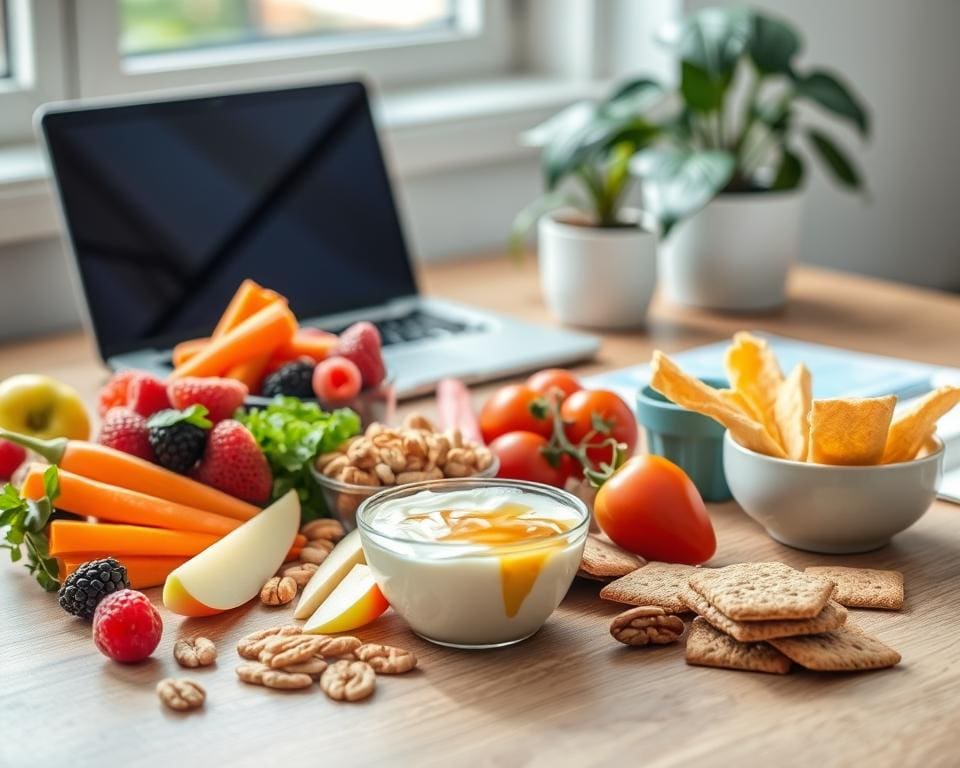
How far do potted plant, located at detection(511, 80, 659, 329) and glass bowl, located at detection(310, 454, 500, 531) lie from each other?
25.5 inches

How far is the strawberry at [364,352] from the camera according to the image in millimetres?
1281

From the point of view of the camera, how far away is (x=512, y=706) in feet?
2.91

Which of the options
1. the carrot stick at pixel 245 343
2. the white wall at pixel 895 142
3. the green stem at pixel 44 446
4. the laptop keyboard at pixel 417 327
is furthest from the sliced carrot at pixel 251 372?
the white wall at pixel 895 142

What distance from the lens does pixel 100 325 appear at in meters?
1.58

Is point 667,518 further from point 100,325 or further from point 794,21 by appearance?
point 794,21

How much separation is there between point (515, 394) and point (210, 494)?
1.03 feet

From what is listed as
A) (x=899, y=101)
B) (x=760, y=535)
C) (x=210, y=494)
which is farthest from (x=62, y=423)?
(x=899, y=101)

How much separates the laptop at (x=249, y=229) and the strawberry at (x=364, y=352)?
21cm

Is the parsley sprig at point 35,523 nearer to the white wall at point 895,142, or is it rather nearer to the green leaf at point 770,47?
the green leaf at point 770,47

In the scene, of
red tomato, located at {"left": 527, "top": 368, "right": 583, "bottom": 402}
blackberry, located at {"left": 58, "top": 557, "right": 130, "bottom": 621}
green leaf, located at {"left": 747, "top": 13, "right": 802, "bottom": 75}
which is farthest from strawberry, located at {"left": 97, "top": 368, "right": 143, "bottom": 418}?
green leaf, located at {"left": 747, "top": 13, "right": 802, "bottom": 75}

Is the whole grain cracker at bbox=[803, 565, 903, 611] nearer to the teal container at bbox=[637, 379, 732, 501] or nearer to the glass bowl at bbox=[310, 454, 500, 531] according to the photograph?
the teal container at bbox=[637, 379, 732, 501]

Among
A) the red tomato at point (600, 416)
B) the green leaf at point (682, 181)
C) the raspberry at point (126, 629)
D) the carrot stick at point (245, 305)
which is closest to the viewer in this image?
the raspberry at point (126, 629)

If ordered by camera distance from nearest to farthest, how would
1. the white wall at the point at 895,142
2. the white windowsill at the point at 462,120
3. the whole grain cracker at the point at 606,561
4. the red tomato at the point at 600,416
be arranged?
the whole grain cracker at the point at 606,561, the red tomato at the point at 600,416, the white windowsill at the point at 462,120, the white wall at the point at 895,142

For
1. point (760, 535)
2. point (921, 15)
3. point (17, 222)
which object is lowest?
point (760, 535)
